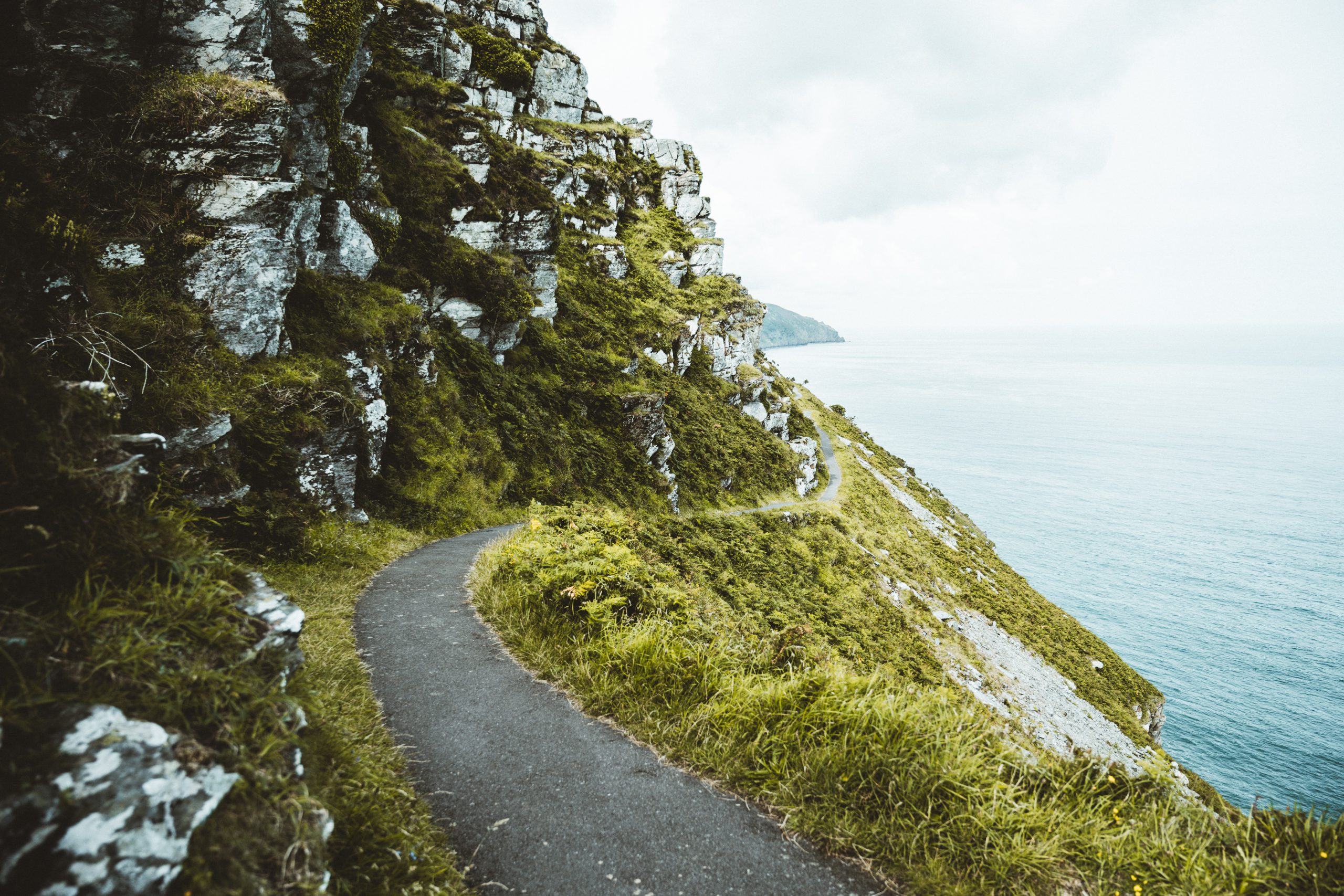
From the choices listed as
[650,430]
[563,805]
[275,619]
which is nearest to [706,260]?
[650,430]

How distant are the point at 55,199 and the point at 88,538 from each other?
810cm

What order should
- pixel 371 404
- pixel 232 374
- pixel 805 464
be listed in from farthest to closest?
pixel 805 464
pixel 371 404
pixel 232 374

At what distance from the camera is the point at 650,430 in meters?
33.4

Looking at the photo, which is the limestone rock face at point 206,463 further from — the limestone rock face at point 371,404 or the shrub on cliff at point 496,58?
the shrub on cliff at point 496,58

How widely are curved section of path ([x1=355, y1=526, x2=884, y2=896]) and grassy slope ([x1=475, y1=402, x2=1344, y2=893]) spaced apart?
1.09ft

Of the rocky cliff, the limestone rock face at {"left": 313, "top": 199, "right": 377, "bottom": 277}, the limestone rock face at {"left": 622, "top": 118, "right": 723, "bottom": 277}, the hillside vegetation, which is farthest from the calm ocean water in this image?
the limestone rock face at {"left": 622, "top": 118, "right": 723, "bottom": 277}

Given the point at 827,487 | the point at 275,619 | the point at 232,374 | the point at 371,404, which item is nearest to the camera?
the point at 275,619

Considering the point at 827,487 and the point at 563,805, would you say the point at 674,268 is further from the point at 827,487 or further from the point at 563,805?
the point at 563,805

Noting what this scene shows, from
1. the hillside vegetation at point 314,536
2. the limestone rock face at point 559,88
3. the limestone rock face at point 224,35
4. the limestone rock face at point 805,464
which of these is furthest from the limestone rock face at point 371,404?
the limestone rock face at point 559,88

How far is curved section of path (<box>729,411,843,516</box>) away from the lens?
132ft

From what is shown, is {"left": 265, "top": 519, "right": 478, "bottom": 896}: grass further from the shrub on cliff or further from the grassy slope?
the shrub on cliff

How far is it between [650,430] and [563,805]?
2912cm

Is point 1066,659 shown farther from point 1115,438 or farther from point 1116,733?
point 1115,438

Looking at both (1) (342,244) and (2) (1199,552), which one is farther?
(2) (1199,552)
